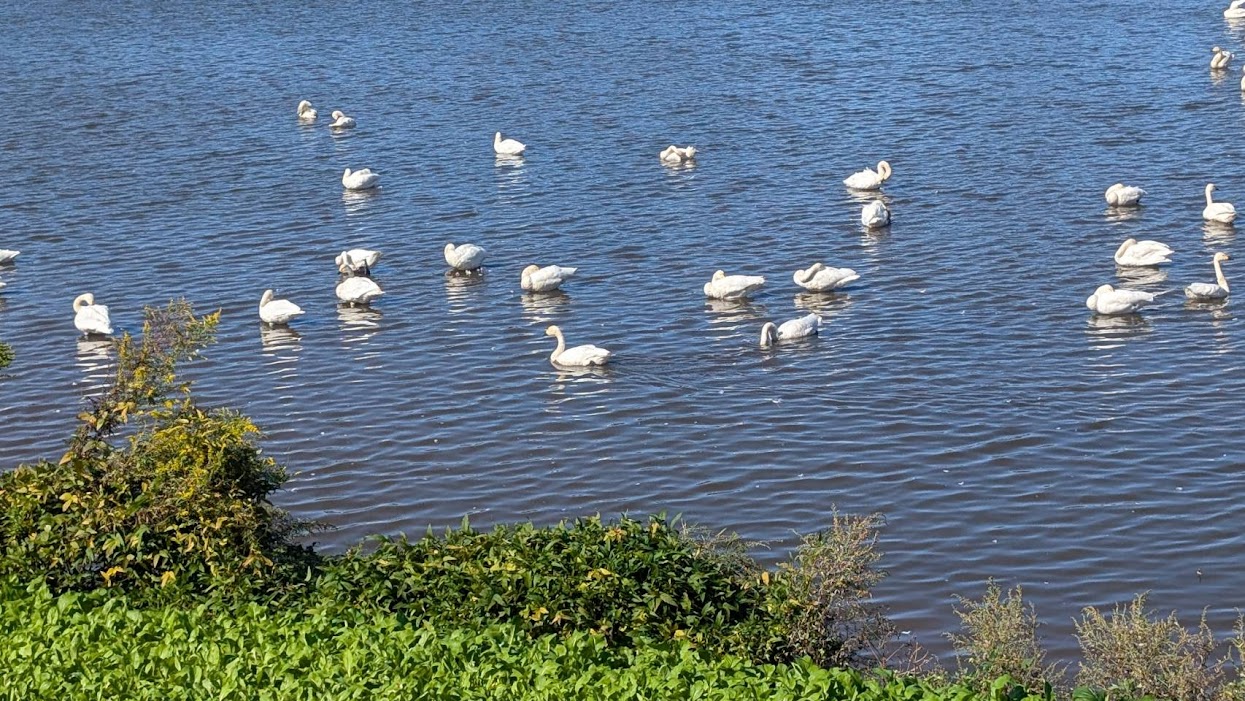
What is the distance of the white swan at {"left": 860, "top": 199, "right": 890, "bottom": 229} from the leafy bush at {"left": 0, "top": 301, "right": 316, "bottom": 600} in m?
14.6

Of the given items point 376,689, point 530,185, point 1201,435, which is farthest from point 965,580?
point 530,185

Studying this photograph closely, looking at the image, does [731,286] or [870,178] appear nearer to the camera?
[731,286]

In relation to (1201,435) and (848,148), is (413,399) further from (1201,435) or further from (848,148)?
(848,148)

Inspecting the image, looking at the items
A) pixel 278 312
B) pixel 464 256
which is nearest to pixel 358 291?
pixel 278 312

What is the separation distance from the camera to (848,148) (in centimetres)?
2867

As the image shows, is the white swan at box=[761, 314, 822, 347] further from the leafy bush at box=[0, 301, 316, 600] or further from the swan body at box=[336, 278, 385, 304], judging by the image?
the leafy bush at box=[0, 301, 316, 600]

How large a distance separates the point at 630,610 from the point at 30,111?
29.4m

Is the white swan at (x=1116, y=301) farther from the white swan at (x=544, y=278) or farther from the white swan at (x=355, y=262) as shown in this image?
the white swan at (x=355, y=262)

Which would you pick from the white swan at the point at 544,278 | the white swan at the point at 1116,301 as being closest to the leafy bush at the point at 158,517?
the white swan at the point at 544,278

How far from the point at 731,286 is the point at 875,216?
12.4ft

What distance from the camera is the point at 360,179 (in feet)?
91.2

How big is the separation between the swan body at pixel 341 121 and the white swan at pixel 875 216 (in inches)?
482

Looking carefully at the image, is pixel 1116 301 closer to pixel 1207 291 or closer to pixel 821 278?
pixel 1207 291

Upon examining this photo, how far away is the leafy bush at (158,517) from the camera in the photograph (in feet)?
31.8
